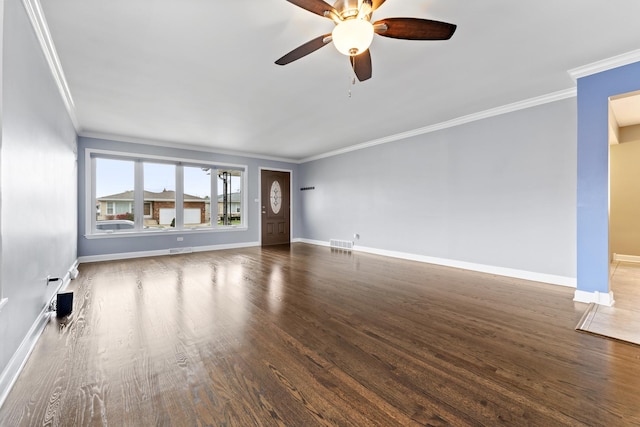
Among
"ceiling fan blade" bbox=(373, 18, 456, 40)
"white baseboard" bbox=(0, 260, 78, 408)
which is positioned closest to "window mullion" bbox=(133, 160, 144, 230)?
"white baseboard" bbox=(0, 260, 78, 408)

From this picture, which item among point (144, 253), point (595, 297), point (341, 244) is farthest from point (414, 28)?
point (144, 253)

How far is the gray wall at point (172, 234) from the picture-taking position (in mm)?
5293

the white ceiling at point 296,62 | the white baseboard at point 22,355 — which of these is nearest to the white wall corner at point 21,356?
the white baseboard at point 22,355

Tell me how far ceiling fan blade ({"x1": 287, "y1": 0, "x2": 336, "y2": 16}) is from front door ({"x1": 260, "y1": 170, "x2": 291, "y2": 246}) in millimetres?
6180

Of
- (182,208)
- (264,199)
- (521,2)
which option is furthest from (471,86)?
(182,208)

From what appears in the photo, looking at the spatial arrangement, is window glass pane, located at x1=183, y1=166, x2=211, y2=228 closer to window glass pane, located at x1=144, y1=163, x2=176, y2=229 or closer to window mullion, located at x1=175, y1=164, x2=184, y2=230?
window mullion, located at x1=175, y1=164, x2=184, y2=230

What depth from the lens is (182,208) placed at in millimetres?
6492

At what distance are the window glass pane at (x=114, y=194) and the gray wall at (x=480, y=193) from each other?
16.4ft

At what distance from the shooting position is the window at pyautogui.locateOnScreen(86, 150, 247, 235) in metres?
5.55

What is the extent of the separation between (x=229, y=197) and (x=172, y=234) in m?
1.67

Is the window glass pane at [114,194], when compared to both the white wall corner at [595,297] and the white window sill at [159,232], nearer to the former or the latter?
the white window sill at [159,232]

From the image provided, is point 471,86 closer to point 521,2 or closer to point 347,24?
point 521,2

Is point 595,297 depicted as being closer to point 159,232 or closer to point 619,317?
point 619,317

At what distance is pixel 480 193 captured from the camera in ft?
14.7
